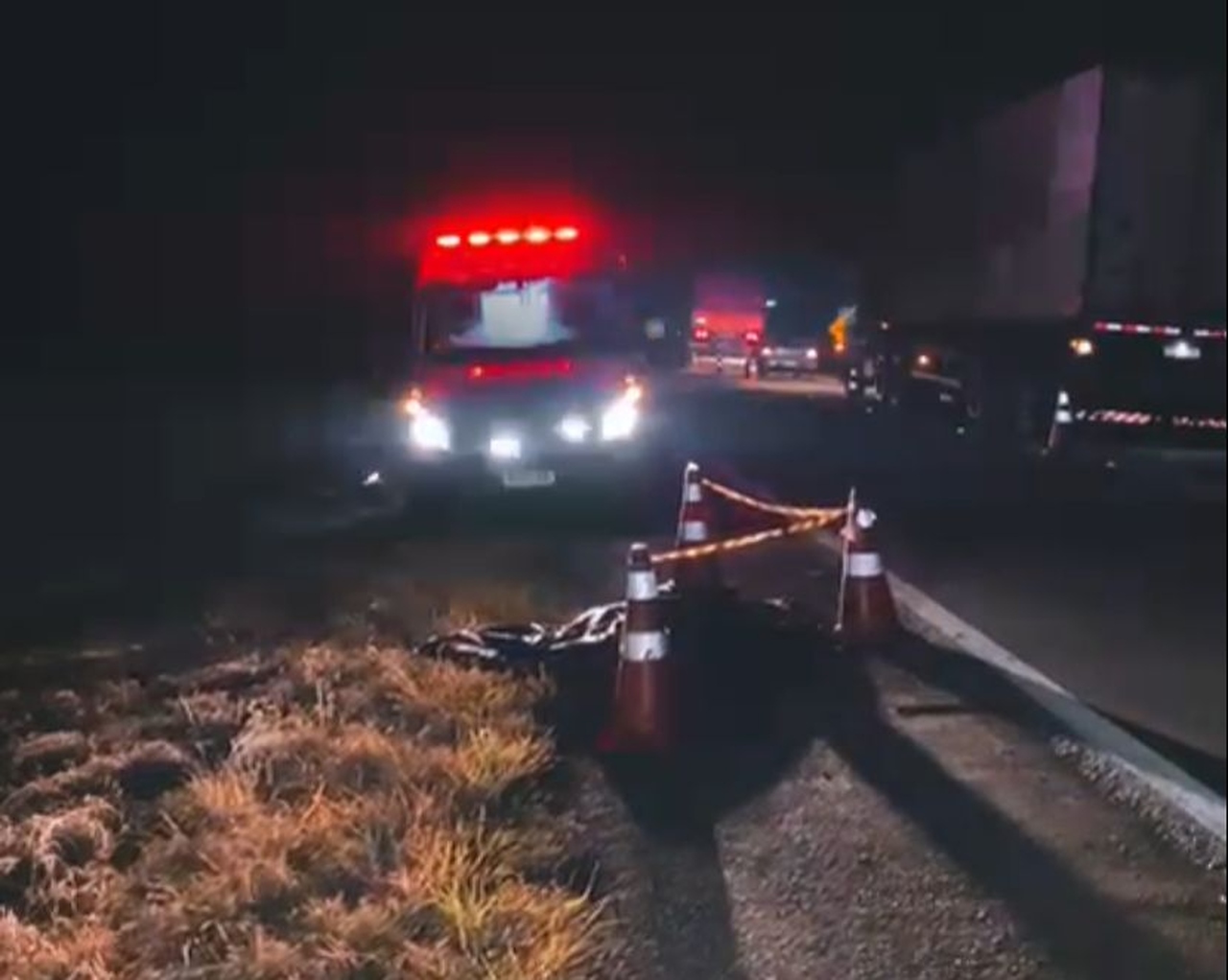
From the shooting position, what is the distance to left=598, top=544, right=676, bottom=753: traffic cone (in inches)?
258

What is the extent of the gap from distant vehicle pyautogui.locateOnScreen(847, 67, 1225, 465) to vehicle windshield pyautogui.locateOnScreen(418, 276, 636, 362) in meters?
7.72

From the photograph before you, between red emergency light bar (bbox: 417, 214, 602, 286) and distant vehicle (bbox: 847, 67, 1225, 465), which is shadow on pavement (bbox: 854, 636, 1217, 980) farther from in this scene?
distant vehicle (bbox: 847, 67, 1225, 465)

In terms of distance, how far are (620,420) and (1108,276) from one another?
854cm

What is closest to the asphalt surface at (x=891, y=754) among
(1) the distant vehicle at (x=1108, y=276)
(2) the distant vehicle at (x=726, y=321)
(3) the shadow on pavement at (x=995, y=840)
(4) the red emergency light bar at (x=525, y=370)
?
(3) the shadow on pavement at (x=995, y=840)

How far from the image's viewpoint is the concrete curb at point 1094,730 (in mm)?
6027

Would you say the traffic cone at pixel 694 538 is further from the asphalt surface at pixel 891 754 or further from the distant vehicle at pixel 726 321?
the distant vehicle at pixel 726 321

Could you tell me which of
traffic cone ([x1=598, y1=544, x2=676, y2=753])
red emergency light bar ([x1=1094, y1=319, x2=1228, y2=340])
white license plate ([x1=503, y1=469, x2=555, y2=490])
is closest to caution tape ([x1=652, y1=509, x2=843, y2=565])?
traffic cone ([x1=598, y1=544, x2=676, y2=753])

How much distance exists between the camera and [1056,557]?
12.4 m

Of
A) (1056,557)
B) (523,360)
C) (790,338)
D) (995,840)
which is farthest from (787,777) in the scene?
(790,338)

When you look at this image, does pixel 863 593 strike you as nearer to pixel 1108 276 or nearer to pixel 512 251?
pixel 512 251

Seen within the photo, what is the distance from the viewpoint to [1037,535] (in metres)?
13.4

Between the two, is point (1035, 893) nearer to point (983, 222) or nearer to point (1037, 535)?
point (1037, 535)

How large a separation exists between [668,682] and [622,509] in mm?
6750

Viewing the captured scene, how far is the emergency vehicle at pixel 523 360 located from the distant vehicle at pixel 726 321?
11.9 feet
